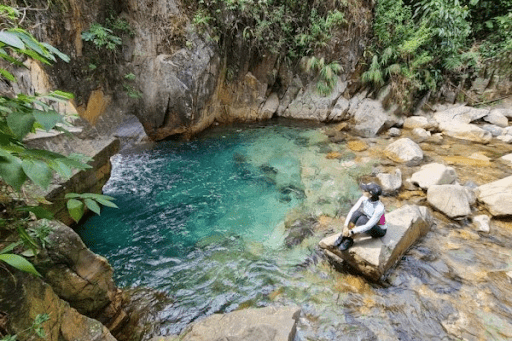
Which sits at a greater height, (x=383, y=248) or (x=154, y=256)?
(x=383, y=248)

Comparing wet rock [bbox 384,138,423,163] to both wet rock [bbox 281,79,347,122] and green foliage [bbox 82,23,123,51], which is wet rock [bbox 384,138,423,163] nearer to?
wet rock [bbox 281,79,347,122]

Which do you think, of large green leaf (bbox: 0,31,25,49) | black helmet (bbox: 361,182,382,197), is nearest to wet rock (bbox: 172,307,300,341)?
black helmet (bbox: 361,182,382,197)

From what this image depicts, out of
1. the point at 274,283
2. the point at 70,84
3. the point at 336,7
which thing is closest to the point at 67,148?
the point at 70,84

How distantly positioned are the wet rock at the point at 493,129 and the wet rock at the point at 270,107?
748cm

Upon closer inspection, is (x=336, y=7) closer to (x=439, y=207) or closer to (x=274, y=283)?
(x=439, y=207)

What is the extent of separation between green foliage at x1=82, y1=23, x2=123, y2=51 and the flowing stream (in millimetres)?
3030

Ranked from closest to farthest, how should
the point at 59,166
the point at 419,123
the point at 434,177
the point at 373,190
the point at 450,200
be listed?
1. the point at 59,166
2. the point at 373,190
3. the point at 450,200
4. the point at 434,177
5. the point at 419,123

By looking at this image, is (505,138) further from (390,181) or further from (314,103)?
(314,103)

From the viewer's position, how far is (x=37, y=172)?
3.08ft

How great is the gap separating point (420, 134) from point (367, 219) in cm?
670

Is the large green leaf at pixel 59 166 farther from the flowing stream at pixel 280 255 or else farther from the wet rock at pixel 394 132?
the wet rock at pixel 394 132

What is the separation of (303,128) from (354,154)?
247 centimetres

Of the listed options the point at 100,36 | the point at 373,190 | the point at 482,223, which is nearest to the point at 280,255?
the point at 373,190

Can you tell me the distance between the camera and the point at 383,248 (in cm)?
416
